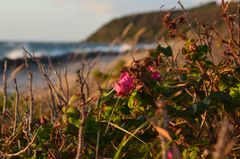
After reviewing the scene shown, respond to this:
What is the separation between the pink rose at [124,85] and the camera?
1.67 m

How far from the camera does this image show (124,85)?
1.70 metres

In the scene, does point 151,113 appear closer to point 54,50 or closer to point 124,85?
point 124,85

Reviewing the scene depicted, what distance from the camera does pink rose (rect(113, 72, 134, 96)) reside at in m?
1.67

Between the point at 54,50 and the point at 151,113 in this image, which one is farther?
the point at 54,50

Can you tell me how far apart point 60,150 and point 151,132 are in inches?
12.8

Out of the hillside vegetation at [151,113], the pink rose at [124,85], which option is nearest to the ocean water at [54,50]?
the hillside vegetation at [151,113]

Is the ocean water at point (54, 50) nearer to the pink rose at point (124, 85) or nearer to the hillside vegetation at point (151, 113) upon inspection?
the hillside vegetation at point (151, 113)

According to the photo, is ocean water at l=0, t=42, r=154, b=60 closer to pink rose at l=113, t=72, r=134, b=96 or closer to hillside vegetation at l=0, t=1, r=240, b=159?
hillside vegetation at l=0, t=1, r=240, b=159

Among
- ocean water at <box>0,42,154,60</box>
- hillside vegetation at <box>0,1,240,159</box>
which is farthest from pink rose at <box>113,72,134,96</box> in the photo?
ocean water at <box>0,42,154,60</box>

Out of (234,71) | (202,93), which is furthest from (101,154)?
(234,71)

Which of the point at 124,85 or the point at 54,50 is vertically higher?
the point at 54,50

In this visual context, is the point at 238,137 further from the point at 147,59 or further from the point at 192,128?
the point at 147,59

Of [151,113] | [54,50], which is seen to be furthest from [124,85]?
[54,50]

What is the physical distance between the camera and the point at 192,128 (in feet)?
5.89
